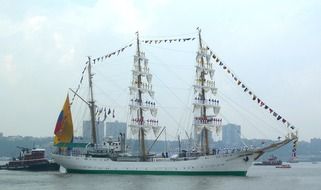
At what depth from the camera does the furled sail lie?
3610 inches

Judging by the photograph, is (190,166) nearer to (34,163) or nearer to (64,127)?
(64,127)

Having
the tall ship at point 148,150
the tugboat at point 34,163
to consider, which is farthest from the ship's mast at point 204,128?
the tugboat at point 34,163

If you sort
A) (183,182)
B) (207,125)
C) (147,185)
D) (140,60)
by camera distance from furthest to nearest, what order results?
(140,60), (207,125), (183,182), (147,185)

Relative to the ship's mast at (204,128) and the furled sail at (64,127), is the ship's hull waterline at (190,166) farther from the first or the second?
the furled sail at (64,127)

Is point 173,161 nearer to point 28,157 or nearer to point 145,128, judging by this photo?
point 145,128

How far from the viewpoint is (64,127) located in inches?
3622

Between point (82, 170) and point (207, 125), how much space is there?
21.0 meters

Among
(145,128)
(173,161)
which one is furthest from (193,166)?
(145,128)

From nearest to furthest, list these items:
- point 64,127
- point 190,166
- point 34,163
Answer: point 190,166 → point 64,127 → point 34,163

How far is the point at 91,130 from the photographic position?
3701 inches

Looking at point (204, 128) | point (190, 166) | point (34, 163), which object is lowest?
point (190, 166)

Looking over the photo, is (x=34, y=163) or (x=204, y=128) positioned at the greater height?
(x=204, y=128)

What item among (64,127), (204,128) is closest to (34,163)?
(64,127)

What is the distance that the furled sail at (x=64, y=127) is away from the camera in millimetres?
91688
